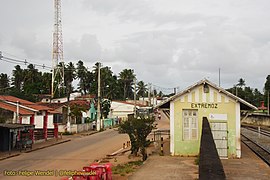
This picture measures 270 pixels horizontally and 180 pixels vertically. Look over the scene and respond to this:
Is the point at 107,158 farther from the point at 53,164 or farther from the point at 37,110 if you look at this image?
the point at 37,110

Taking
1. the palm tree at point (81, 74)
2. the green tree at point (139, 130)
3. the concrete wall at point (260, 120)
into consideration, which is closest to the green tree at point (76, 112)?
the concrete wall at point (260, 120)

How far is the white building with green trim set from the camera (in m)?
18.1

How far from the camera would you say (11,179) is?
47.4 feet

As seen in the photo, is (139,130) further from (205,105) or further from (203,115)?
(205,105)

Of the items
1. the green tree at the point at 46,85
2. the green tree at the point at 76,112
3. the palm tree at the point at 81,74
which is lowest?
the green tree at the point at 76,112

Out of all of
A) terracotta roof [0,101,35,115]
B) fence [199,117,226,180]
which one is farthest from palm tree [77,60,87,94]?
fence [199,117,226,180]

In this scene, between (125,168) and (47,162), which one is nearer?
(125,168)

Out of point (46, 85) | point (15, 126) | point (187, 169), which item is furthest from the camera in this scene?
point (46, 85)

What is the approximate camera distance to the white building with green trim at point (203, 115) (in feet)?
59.5

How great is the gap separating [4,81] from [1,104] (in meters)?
51.7

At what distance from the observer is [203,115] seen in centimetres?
1858

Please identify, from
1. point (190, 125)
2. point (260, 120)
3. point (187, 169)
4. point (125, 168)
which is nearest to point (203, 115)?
point (190, 125)

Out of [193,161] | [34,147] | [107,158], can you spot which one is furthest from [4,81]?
[193,161]

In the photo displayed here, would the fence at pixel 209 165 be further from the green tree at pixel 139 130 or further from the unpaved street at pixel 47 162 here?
the green tree at pixel 139 130
